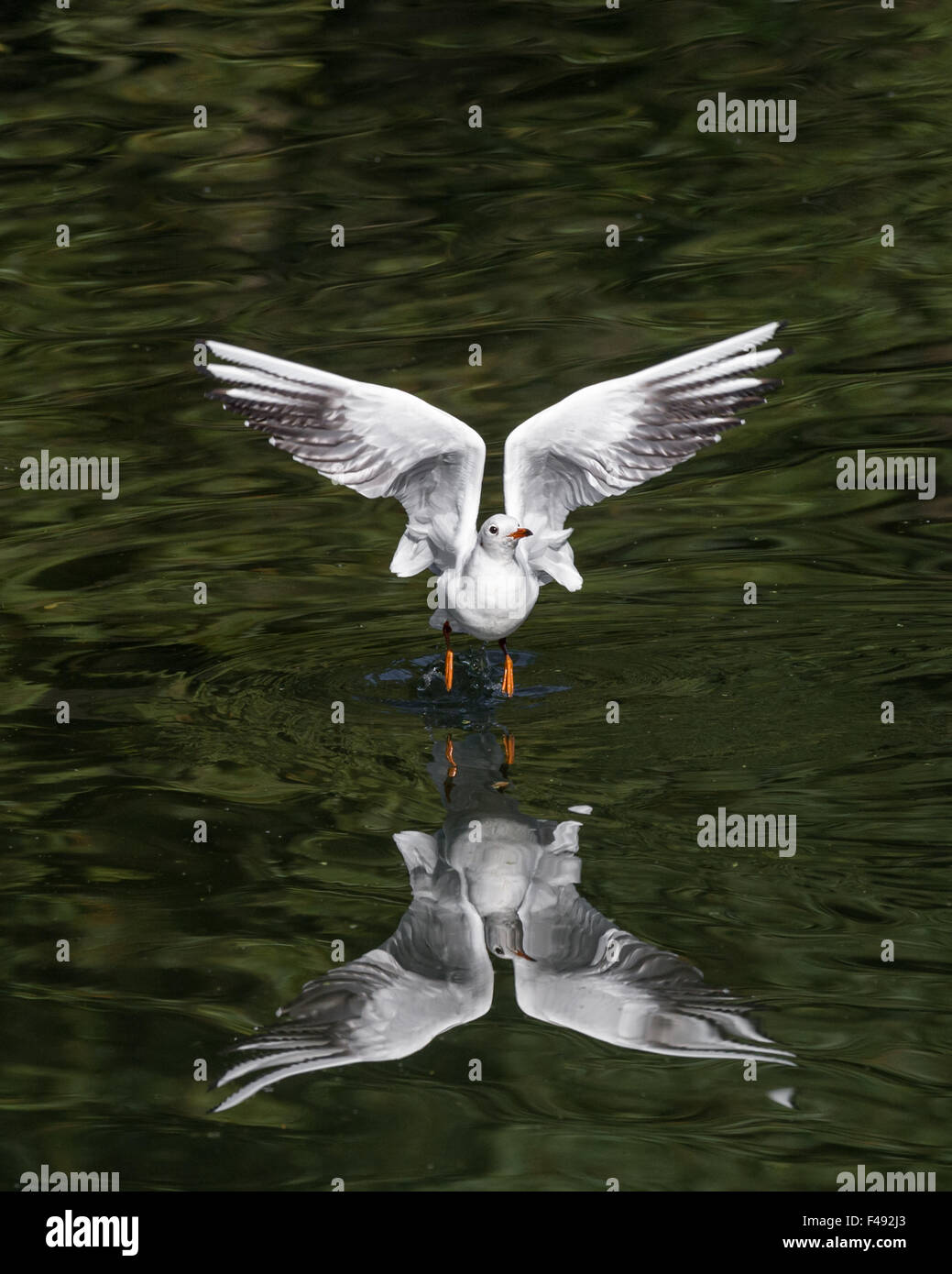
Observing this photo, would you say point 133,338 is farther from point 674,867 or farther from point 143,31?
point 674,867

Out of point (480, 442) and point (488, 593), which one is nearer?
point (480, 442)

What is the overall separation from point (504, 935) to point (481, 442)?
241 centimetres

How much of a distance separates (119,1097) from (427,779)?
98.9 inches

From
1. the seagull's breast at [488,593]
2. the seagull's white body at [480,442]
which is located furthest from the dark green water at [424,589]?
the seagull's white body at [480,442]

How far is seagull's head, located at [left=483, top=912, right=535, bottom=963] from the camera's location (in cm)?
A: 701

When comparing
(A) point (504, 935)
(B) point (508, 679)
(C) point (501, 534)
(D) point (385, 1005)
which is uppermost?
(C) point (501, 534)

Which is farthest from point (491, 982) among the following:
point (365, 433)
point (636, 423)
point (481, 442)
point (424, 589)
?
point (424, 589)

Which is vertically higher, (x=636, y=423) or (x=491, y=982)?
(x=636, y=423)

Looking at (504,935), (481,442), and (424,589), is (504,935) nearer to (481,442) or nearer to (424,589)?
(481,442)

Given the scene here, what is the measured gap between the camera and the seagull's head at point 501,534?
8867 millimetres

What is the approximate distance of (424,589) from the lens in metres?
11.3

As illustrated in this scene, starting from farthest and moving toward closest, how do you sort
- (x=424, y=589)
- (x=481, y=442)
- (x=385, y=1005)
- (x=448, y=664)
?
(x=424, y=589), (x=448, y=664), (x=481, y=442), (x=385, y=1005)

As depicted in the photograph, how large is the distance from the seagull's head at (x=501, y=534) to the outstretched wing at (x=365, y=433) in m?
0.16

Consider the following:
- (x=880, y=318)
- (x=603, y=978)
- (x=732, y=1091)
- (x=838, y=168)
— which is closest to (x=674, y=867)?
(x=603, y=978)
